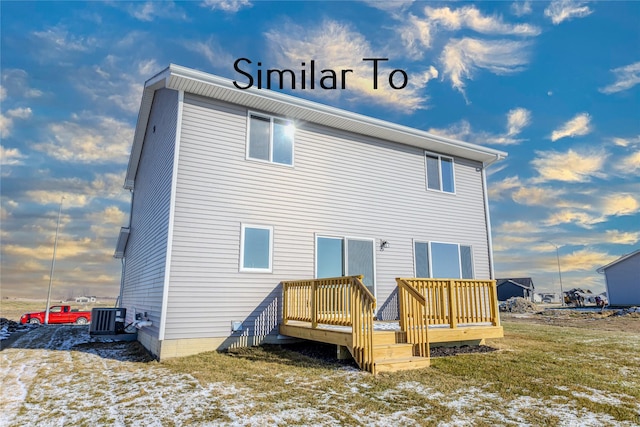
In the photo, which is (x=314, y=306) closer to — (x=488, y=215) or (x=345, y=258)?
(x=345, y=258)

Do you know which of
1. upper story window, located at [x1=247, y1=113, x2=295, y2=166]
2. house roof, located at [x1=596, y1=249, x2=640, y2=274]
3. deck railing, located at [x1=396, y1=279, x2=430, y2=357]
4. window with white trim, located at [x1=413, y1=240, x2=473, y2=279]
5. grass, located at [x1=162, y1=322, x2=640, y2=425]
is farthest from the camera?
house roof, located at [x1=596, y1=249, x2=640, y2=274]

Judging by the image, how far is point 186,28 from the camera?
1055cm

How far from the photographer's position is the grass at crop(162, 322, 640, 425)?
407 centimetres

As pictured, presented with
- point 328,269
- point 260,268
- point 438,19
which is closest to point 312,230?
point 328,269

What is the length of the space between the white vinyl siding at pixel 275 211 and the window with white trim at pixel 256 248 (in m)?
0.11

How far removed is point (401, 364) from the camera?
19.6 feet

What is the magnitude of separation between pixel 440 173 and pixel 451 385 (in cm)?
738

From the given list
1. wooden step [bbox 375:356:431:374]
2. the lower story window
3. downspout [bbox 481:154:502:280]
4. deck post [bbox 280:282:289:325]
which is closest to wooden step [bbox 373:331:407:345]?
wooden step [bbox 375:356:431:374]

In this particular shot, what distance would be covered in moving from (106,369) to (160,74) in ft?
19.4

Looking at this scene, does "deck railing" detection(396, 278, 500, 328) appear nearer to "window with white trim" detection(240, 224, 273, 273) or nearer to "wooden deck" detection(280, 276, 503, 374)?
"wooden deck" detection(280, 276, 503, 374)

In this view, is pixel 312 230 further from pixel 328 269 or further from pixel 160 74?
pixel 160 74

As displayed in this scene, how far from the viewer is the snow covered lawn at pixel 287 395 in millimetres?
3830

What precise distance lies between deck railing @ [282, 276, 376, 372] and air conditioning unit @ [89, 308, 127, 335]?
16.8 feet

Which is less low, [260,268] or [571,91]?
[571,91]
